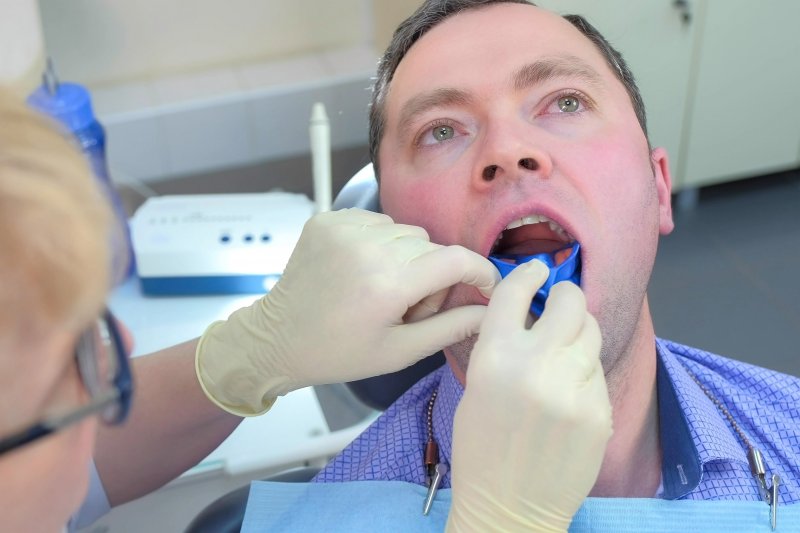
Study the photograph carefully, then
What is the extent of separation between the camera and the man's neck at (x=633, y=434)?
119cm

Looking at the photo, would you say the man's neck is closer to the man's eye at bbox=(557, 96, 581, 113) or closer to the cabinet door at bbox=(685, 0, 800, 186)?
the man's eye at bbox=(557, 96, 581, 113)

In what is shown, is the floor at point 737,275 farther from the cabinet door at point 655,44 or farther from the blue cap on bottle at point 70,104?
the blue cap on bottle at point 70,104

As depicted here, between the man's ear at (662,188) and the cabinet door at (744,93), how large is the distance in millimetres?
1704

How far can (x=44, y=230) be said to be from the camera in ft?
1.82

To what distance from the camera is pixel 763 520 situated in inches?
42.0

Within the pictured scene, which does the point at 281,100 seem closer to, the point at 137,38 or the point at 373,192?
the point at 137,38

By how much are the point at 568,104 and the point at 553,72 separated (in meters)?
0.05

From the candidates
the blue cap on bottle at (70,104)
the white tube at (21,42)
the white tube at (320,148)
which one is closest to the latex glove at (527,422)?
the white tube at (320,148)

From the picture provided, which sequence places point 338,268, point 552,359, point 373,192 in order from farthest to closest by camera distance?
point 373,192
point 338,268
point 552,359

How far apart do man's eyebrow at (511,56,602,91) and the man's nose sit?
87 mm

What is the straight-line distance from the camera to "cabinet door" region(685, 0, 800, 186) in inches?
113

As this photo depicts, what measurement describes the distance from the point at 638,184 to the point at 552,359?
0.41 meters

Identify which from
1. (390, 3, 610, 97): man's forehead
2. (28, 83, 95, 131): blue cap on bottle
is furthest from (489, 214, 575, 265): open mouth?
(28, 83, 95, 131): blue cap on bottle

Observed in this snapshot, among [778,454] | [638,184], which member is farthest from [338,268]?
[778,454]
